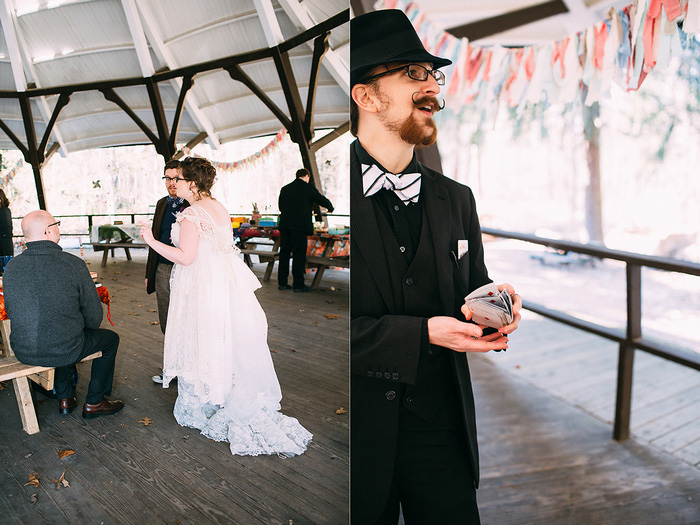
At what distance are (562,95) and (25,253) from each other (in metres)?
1.83

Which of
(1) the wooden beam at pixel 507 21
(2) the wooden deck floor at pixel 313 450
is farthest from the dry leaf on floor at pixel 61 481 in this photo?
(1) the wooden beam at pixel 507 21

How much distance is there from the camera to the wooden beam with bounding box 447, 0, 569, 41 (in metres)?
1.50

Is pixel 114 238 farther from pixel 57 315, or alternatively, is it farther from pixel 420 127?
pixel 420 127

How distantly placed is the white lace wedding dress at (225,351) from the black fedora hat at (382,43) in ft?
2.75

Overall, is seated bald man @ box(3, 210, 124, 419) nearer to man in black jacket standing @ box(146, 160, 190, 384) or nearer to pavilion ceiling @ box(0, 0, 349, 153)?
man in black jacket standing @ box(146, 160, 190, 384)

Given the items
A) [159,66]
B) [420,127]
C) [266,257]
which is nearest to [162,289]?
[266,257]

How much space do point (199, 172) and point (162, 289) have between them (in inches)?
17.4

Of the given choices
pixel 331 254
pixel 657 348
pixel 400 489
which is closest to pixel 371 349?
pixel 400 489

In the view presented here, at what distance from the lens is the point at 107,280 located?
1.56 metres

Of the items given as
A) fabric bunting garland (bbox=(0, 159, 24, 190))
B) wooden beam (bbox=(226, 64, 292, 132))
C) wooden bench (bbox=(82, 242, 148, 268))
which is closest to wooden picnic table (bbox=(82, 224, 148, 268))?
wooden bench (bbox=(82, 242, 148, 268))

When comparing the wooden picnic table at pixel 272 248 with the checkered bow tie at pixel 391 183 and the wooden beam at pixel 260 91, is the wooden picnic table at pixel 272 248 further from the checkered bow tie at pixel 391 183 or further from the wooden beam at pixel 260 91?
the checkered bow tie at pixel 391 183

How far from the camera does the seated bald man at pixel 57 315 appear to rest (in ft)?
4.53

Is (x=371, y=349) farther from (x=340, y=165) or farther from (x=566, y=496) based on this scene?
(x=566, y=496)

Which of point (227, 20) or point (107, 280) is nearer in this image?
point (107, 280)
